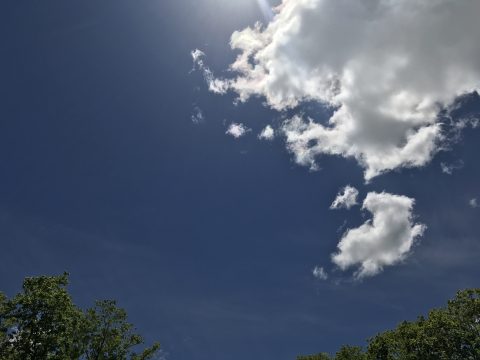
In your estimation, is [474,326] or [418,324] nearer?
[474,326]

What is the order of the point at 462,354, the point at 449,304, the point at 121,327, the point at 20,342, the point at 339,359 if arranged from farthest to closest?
1. the point at 339,359
2. the point at 121,327
3. the point at 449,304
4. the point at 462,354
5. the point at 20,342

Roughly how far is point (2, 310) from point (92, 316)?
39.3 feet

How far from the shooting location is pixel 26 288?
42438 mm

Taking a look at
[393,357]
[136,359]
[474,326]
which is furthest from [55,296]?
[474,326]

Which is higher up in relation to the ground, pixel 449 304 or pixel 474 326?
pixel 449 304

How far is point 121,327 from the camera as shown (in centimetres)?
5300

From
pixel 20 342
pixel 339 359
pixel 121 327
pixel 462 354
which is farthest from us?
pixel 339 359

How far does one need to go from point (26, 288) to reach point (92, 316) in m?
12.0

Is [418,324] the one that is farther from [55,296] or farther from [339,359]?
[55,296]

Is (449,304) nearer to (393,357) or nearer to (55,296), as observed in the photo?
(393,357)

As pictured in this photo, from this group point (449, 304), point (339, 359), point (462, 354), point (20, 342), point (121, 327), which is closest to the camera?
point (20, 342)

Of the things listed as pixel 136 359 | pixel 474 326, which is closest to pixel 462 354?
pixel 474 326

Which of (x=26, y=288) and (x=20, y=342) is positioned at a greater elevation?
(x=26, y=288)

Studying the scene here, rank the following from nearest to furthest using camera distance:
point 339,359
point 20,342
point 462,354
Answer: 1. point 20,342
2. point 462,354
3. point 339,359
